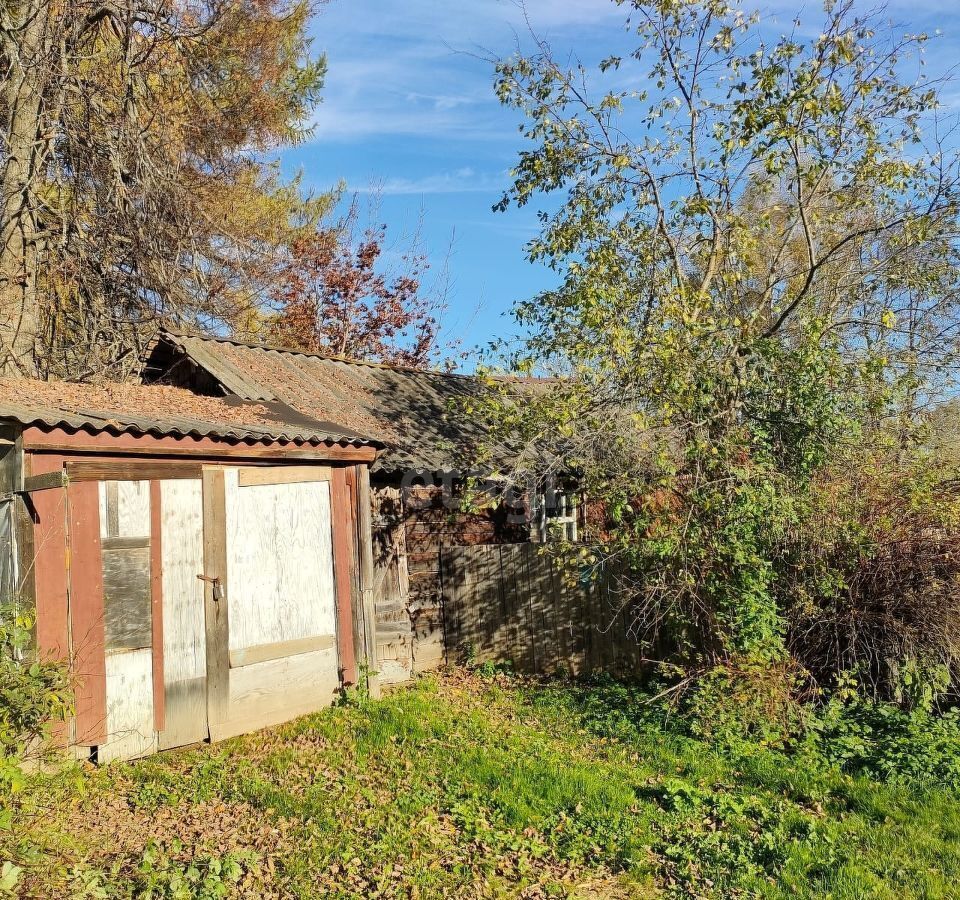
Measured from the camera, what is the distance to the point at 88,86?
1138 centimetres

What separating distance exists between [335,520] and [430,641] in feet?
9.43

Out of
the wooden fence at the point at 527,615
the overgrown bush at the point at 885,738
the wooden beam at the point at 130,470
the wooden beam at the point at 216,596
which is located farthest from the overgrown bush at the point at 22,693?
the overgrown bush at the point at 885,738

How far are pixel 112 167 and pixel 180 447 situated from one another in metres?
7.04

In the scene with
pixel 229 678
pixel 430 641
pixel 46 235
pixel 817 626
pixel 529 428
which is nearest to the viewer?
pixel 229 678

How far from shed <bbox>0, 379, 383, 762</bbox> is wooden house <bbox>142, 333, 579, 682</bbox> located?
147 centimetres

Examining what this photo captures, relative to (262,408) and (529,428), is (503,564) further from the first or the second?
(262,408)

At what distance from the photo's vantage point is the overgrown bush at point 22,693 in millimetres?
4145

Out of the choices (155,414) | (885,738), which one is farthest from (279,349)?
(885,738)

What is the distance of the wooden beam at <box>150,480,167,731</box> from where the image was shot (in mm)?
6109

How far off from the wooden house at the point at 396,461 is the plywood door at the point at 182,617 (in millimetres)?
2629

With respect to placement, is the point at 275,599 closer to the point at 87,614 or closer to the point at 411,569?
the point at 87,614

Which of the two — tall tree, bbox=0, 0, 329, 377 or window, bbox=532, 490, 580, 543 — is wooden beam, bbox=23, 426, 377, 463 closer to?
window, bbox=532, 490, 580, 543

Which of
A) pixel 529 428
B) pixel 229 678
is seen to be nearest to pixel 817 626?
pixel 529 428

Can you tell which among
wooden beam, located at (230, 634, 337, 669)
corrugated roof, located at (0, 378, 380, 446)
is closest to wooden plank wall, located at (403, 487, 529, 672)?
corrugated roof, located at (0, 378, 380, 446)
